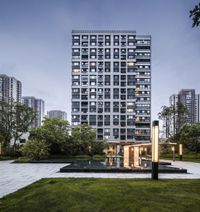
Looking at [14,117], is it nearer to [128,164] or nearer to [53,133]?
[53,133]

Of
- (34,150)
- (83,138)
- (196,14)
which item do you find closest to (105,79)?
(83,138)

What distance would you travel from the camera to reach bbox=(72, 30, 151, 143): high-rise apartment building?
7994 cm

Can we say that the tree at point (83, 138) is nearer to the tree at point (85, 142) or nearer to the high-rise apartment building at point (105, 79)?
the tree at point (85, 142)

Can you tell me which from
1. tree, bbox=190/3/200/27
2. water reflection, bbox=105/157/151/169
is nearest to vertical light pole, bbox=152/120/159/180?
water reflection, bbox=105/157/151/169

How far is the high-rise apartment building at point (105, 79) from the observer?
3147 inches

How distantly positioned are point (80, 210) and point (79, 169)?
39.1ft

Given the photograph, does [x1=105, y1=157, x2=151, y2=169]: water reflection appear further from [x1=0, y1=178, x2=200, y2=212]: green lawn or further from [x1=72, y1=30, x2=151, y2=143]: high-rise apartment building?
[x1=72, y1=30, x2=151, y2=143]: high-rise apartment building

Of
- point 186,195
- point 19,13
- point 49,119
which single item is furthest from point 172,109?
point 186,195

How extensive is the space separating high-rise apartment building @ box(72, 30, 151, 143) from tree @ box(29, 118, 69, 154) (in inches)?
1553

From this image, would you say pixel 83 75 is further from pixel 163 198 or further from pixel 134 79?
pixel 163 198

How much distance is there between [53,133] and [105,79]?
150 ft

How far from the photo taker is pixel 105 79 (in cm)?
8050

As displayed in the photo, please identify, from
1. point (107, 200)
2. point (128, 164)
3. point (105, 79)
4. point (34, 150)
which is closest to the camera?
point (107, 200)

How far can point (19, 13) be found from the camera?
1329 inches
